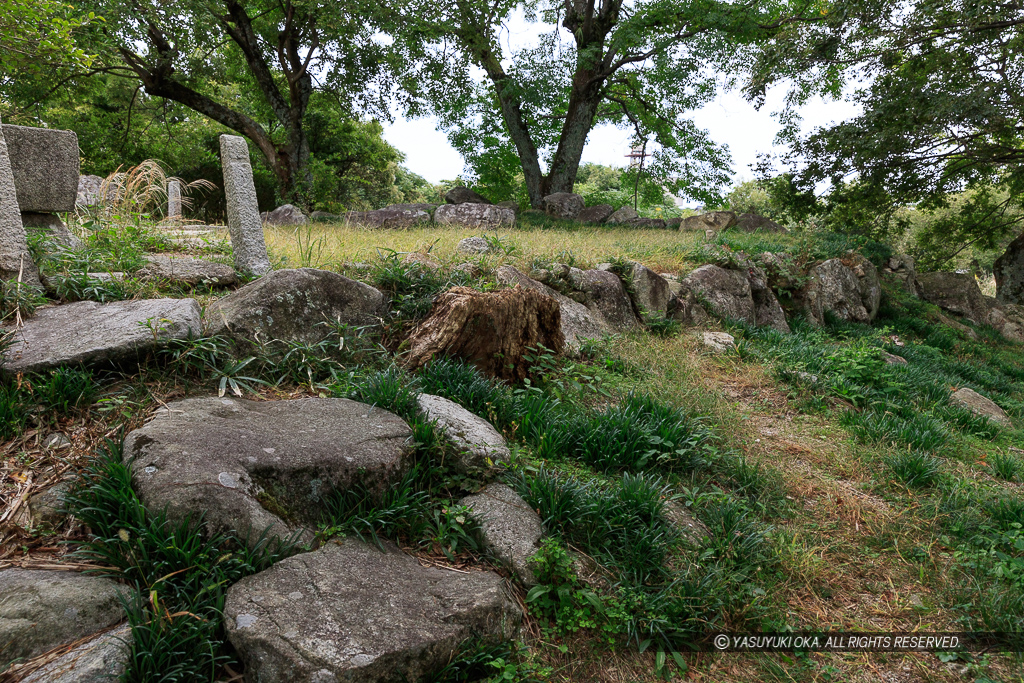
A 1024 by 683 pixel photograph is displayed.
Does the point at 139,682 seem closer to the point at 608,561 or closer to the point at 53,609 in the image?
the point at 53,609

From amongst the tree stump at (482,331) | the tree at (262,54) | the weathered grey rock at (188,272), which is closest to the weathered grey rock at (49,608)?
the tree stump at (482,331)

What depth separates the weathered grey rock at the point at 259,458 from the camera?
2441mm

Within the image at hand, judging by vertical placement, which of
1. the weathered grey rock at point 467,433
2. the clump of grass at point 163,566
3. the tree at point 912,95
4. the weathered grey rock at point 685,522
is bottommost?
the weathered grey rock at point 685,522

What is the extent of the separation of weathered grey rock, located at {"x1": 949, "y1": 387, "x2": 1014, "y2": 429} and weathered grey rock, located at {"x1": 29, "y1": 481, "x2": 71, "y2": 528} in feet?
24.9

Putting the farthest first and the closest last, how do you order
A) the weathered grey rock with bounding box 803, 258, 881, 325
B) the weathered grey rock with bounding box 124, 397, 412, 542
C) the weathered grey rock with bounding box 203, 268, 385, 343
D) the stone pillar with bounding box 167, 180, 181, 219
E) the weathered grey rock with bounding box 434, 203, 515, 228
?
the weathered grey rock with bounding box 434, 203, 515, 228, the weathered grey rock with bounding box 803, 258, 881, 325, the stone pillar with bounding box 167, 180, 181, 219, the weathered grey rock with bounding box 203, 268, 385, 343, the weathered grey rock with bounding box 124, 397, 412, 542

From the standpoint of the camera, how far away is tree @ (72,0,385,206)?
13078 millimetres

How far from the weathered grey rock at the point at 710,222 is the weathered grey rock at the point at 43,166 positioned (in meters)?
12.8

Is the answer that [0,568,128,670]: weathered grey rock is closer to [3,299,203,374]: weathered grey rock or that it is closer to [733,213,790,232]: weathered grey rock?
[3,299,203,374]: weathered grey rock

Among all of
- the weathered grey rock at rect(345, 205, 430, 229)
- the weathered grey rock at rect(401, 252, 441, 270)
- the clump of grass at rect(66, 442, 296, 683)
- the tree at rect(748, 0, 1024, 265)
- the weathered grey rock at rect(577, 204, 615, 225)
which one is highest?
the tree at rect(748, 0, 1024, 265)

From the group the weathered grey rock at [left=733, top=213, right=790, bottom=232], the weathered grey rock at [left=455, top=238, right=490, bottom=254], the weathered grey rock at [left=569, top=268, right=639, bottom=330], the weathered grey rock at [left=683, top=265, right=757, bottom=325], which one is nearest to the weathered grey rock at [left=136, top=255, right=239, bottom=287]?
the weathered grey rock at [left=455, top=238, right=490, bottom=254]

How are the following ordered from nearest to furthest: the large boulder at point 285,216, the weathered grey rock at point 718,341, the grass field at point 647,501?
the grass field at point 647,501 < the weathered grey rock at point 718,341 < the large boulder at point 285,216

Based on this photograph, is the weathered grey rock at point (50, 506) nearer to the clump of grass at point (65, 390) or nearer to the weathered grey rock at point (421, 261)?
the clump of grass at point (65, 390)

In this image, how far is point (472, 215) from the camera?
12.4 metres

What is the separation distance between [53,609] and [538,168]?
17180mm
